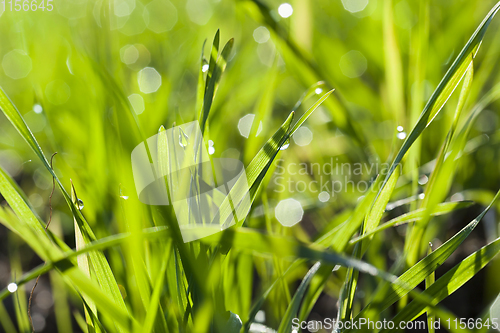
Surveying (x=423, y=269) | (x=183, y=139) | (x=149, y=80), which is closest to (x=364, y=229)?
(x=423, y=269)

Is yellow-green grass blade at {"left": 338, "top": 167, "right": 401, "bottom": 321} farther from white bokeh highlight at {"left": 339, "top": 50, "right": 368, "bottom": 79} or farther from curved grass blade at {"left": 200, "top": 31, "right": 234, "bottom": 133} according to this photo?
white bokeh highlight at {"left": 339, "top": 50, "right": 368, "bottom": 79}

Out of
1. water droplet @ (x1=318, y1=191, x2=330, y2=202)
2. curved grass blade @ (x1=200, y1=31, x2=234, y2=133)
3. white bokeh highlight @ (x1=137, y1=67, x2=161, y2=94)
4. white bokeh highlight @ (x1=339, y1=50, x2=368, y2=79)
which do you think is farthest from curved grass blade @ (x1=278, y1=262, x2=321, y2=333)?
white bokeh highlight @ (x1=339, y1=50, x2=368, y2=79)

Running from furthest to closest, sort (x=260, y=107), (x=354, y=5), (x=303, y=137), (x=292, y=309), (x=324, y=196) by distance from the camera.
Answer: (x=354, y=5)
(x=303, y=137)
(x=324, y=196)
(x=260, y=107)
(x=292, y=309)

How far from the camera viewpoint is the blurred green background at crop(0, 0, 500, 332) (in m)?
0.42

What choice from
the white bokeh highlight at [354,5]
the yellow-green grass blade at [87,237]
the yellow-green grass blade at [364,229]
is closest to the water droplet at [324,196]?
the yellow-green grass blade at [364,229]

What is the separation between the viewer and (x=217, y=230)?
0.80ft

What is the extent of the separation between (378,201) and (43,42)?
0.90 m

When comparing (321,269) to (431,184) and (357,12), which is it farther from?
(357,12)

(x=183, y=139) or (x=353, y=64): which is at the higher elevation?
(x=353, y=64)

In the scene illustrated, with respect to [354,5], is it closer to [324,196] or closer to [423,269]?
[324,196]

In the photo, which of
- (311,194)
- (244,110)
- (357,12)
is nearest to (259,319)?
(311,194)

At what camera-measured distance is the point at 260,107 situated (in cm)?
45

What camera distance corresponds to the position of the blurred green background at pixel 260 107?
422 mm

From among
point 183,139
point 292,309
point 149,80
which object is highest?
point 149,80
